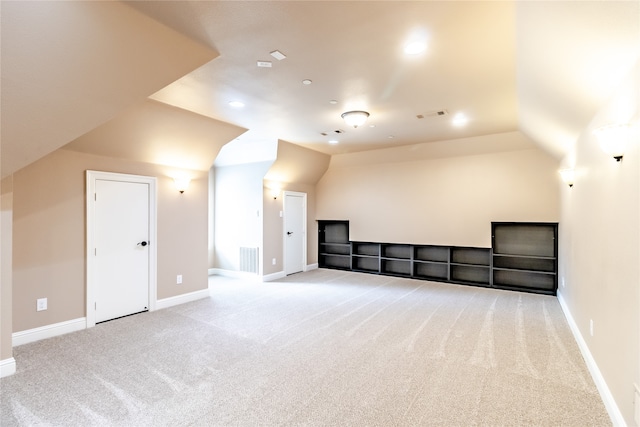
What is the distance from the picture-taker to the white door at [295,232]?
7.34m

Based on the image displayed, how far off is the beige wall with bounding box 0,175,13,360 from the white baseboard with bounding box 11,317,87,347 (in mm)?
806

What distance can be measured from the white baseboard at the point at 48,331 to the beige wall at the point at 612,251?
17.3 feet

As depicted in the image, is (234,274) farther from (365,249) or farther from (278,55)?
(278,55)

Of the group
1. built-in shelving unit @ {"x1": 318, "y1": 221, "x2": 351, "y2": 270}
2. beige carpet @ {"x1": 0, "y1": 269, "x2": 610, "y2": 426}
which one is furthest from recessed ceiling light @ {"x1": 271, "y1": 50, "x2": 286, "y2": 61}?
built-in shelving unit @ {"x1": 318, "y1": 221, "x2": 351, "y2": 270}

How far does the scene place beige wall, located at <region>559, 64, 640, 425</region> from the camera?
184cm

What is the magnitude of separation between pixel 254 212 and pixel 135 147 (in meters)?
2.95

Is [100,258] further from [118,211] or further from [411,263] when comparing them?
[411,263]

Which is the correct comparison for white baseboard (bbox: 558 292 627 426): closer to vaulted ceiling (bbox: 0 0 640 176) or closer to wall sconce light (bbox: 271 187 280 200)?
vaulted ceiling (bbox: 0 0 640 176)

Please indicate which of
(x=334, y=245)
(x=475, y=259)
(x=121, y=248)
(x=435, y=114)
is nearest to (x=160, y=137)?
(x=121, y=248)

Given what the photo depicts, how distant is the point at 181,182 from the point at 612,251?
5279mm

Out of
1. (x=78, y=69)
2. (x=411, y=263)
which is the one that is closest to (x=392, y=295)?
(x=411, y=263)

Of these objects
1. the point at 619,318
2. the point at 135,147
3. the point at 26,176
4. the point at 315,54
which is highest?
the point at 315,54

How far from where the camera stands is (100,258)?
415cm

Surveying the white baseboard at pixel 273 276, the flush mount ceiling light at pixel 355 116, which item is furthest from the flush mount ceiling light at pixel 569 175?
the white baseboard at pixel 273 276
